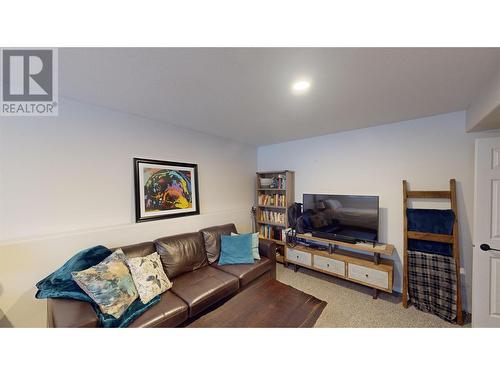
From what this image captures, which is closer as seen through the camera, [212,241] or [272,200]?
[212,241]

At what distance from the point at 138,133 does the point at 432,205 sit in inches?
140

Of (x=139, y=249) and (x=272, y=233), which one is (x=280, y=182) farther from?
(x=139, y=249)

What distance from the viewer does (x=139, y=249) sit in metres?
1.90

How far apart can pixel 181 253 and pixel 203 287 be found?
0.52 metres

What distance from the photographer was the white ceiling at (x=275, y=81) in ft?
3.70

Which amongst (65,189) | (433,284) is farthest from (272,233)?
(65,189)

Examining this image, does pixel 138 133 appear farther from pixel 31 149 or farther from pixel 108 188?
pixel 31 149

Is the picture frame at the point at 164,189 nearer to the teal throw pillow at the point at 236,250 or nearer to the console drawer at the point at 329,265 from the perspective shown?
the teal throw pillow at the point at 236,250

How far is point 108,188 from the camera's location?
197 centimetres

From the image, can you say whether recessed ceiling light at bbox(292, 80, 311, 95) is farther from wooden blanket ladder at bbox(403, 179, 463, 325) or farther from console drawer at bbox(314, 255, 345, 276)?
console drawer at bbox(314, 255, 345, 276)

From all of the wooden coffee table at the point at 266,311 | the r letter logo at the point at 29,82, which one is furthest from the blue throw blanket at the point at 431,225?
the r letter logo at the point at 29,82

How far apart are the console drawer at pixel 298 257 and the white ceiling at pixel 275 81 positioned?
194 centimetres

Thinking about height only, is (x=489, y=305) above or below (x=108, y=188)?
below
